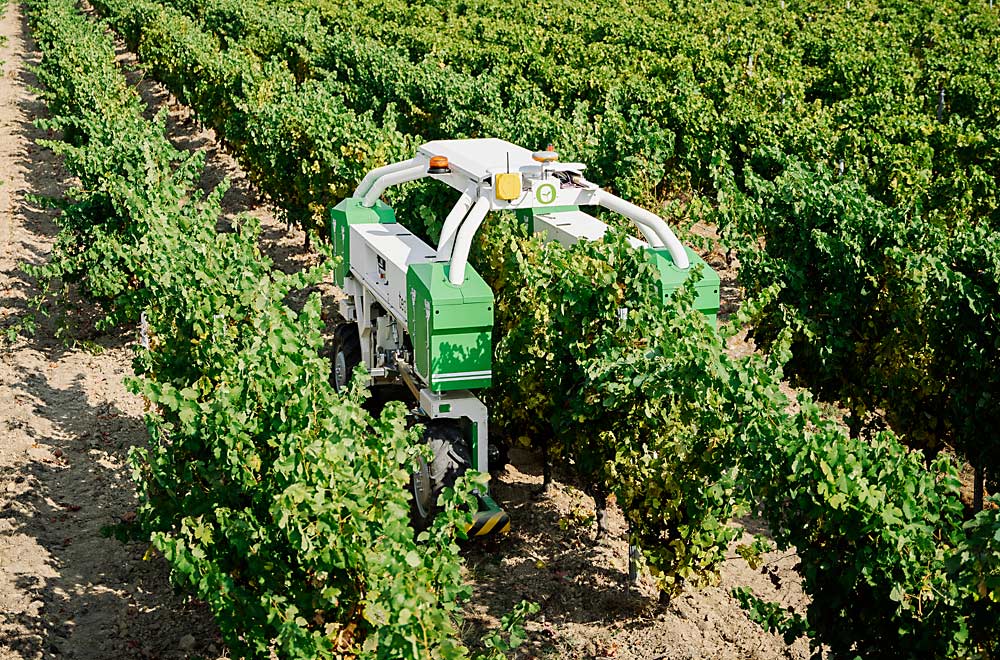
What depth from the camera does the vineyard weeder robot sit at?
7.44 metres

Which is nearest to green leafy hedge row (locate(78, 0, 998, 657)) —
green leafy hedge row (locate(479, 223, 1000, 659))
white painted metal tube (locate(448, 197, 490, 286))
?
green leafy hedge row (locate(479, 223, 1000, 659))

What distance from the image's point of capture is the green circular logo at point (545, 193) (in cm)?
799

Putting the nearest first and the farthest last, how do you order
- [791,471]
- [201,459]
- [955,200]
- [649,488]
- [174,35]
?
1. [791,471]
2. [201,459]
3. [649,488]
4. [955,200]
5. [174,35]

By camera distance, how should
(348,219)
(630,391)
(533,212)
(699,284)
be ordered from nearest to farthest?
1. (630,391)
2. (699,284)
3. (533,212)
4. (348,219)

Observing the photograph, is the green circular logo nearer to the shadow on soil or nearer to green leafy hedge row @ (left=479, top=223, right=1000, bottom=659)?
green leafy hedge row @ (left=479, top=223, right=1000, bottom=659)

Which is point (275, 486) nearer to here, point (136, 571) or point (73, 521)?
point (136, 571)

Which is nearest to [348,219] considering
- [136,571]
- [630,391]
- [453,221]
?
[453,221]

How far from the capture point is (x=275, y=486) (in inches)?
208

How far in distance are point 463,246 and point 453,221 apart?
1.74 ft

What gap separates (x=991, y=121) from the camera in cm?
1526

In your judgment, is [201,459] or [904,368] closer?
[201,459]

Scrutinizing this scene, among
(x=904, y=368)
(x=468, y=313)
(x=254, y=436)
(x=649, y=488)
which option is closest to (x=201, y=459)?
(x=254, y=436)

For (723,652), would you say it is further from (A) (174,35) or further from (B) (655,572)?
(A) (174,35)

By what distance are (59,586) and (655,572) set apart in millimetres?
4156
